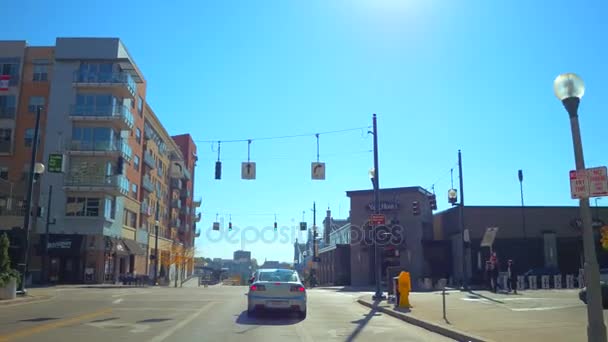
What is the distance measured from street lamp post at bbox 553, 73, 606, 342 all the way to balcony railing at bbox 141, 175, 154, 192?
58.3m

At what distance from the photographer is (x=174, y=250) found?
264 feet

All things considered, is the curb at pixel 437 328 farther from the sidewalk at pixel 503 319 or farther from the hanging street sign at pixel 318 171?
the hanging street sign at pixel 318 171

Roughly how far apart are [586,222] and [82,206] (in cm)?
4787

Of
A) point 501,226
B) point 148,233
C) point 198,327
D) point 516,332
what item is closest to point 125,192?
point 148,233

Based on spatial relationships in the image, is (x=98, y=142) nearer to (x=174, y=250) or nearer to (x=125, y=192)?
(x=125, y=192)

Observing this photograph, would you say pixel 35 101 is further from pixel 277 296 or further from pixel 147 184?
pixel 277 296

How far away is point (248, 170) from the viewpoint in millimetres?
29047

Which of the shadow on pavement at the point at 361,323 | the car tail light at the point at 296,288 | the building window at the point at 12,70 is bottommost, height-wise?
the shadow on pavement at the point at 361,323

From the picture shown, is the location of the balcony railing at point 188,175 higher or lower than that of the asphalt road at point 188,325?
higher

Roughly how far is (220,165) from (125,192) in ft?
93.9

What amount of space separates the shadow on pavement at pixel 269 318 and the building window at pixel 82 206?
35686 mm

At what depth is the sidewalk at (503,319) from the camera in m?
12.3

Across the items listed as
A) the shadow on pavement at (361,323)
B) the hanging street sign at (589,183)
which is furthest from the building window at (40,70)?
the hanging street sign at (589,183)

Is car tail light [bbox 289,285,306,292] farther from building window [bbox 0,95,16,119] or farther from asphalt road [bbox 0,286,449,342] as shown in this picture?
building window [bbox 0,95,16,119]
